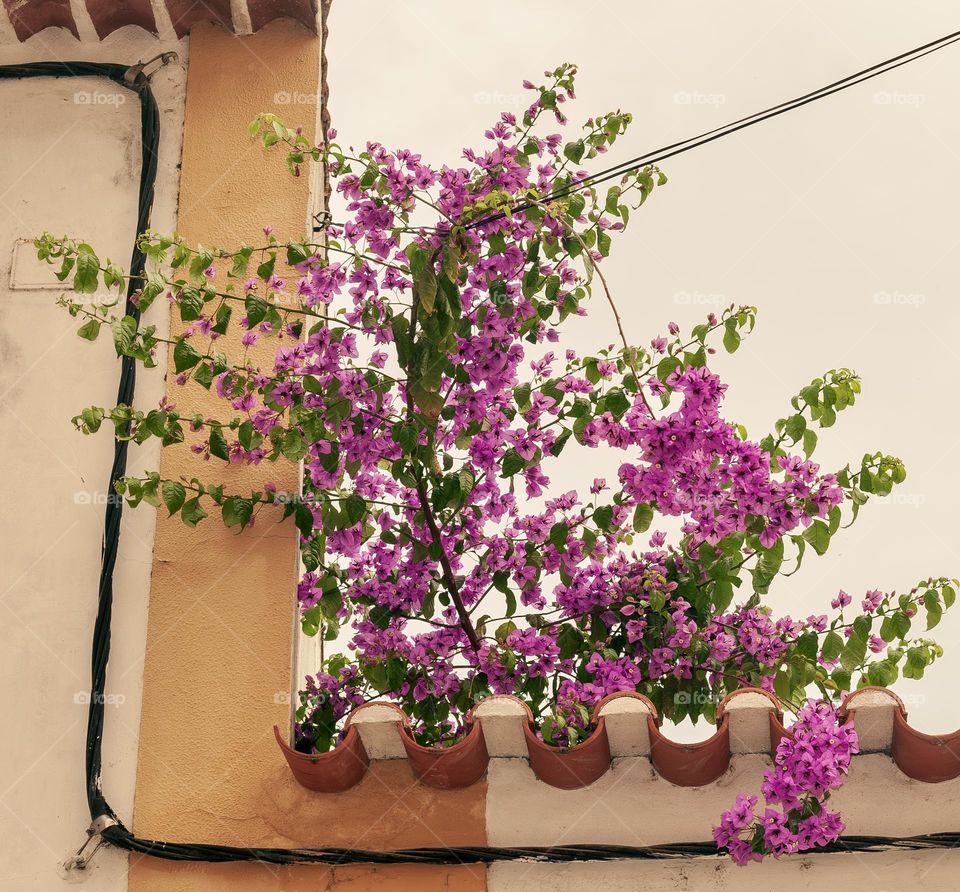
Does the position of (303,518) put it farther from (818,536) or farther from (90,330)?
(818,536)

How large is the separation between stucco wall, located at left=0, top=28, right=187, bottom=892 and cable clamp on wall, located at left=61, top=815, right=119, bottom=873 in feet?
0.09

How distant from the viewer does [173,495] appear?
4.57 meters

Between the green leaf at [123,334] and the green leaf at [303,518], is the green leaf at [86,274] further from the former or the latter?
the green leaf at [303,518]

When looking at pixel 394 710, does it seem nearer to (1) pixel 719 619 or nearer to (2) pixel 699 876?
(2) pixel 699 876

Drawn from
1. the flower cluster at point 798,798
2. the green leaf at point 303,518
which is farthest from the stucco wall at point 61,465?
the flower cluster at point 798,798

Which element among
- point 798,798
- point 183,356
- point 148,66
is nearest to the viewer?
point 798,798

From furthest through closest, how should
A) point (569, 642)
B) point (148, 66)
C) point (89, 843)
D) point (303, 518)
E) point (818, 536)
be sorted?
point (148, 66) → point (569, 642) → point (303, 518) → point (818, 536) → point (89, 843)

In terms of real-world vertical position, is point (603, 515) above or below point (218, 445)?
below

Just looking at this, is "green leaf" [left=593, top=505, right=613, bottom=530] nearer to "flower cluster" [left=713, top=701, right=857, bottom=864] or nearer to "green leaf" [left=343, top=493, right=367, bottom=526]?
"green leaf" [left=343, top=493, right=367, bottom=526]

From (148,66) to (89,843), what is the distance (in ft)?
9.90

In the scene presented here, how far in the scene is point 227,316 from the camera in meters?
4.58

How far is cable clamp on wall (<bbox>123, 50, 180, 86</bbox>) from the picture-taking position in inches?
216

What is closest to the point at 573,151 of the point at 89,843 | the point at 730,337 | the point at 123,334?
the point at 730,337

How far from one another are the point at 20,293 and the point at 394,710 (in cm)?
217
